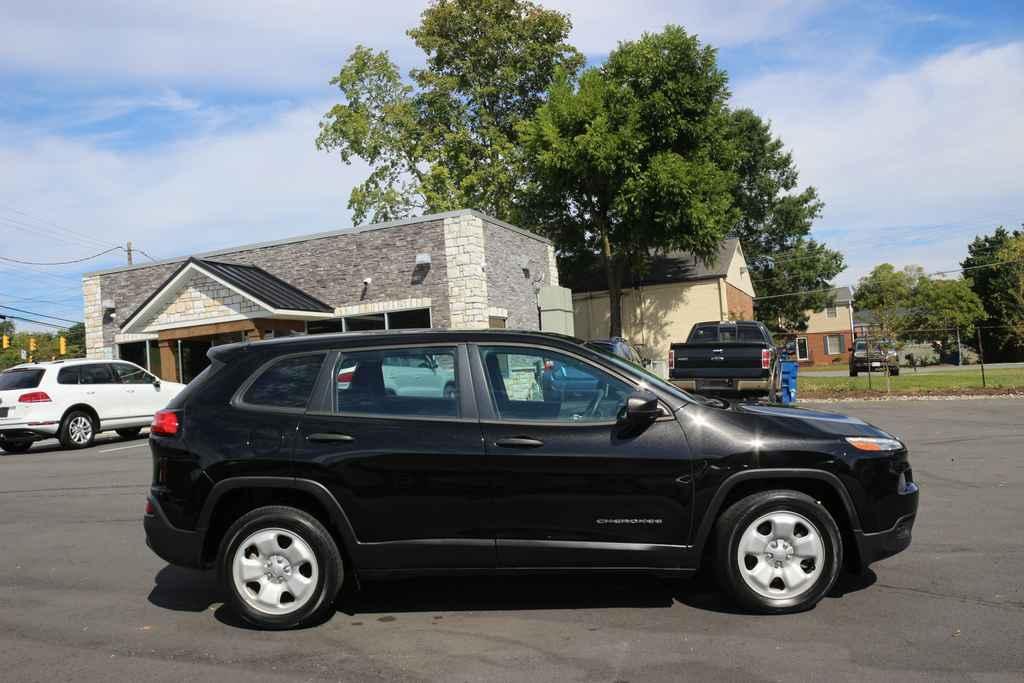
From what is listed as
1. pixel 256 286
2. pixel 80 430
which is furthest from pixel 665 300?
pixel 80 430

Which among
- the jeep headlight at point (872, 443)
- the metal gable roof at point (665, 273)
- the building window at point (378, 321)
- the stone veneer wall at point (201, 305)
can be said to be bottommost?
the jeep headlight at point (872, 443)

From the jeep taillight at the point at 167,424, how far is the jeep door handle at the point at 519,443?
198cm

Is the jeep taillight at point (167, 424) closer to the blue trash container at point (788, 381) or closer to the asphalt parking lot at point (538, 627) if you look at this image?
the asphalt parking lot at point (538, 627)

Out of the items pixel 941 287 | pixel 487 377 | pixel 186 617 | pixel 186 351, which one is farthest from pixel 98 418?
pixel 941 287

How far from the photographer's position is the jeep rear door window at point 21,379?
52.0 feet

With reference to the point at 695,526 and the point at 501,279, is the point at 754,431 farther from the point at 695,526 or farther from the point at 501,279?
the point at 501,279

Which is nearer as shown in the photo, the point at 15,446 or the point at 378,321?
the point at 15,446

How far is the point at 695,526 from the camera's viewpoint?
4.76 m

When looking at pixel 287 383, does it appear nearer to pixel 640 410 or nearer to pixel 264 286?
pixel 640 410

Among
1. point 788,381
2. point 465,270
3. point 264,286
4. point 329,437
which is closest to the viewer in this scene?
point 329,437

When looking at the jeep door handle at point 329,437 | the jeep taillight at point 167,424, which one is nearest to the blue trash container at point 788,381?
the jeep door handle at point 329,437

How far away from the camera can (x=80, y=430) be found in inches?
643

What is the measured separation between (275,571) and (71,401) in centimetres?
1328

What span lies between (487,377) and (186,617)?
2.41 m
